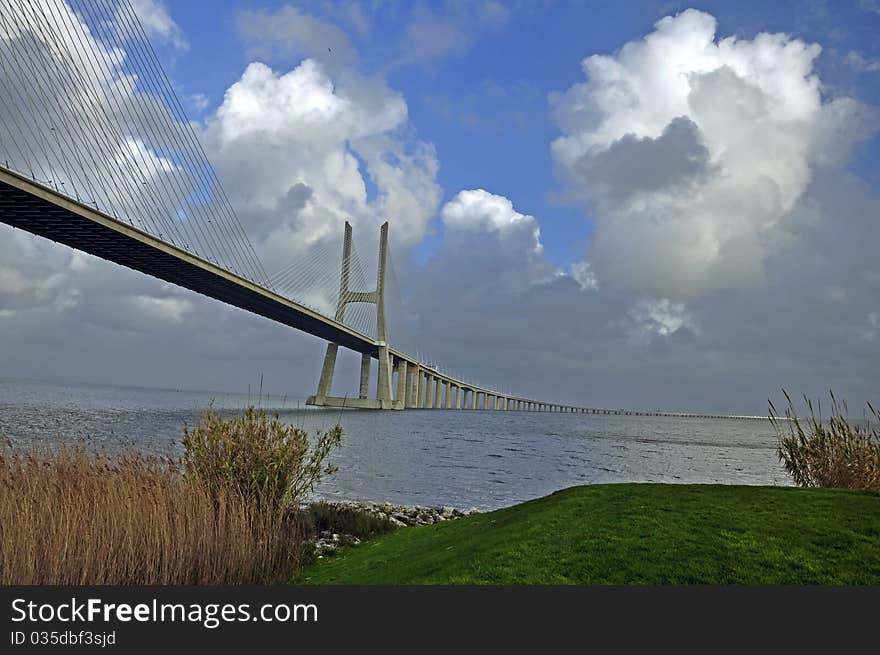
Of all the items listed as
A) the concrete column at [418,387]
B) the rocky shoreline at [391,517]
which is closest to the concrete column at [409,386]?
the concrete column at [418,387]

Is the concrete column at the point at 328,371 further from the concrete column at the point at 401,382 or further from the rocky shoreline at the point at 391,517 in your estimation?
the rocky shoreline at the point at 391,517

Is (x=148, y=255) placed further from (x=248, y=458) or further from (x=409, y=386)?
(x=409, y=386)

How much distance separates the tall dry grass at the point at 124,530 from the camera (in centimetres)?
722

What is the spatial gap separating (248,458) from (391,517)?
17.0 feet

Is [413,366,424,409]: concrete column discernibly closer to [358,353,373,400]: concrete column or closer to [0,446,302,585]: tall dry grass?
[358,353,373,400]: concrete column

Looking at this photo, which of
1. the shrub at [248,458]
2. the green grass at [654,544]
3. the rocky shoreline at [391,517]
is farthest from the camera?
the rocky shoreline at [391,517]

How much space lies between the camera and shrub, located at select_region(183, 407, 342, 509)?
10.1 metres

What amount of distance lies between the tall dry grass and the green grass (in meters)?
1.04

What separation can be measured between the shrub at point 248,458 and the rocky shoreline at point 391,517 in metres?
1.19

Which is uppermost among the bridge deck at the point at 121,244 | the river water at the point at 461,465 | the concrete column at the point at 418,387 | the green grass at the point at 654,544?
the bridge deck at the point at 121,244

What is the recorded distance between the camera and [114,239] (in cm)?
3906

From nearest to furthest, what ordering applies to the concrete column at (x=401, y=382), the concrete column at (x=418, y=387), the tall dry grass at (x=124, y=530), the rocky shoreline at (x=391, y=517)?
the tall dry grass at (x=124, y=530)
the rocky shoreline at (x=391, y=517)
the concrete column at (x=401, y=382)
the concrete column at (x=418, y=387)

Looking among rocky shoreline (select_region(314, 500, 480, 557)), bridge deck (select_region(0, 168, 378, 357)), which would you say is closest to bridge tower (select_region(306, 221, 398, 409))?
bridge deck (select_region(0, 168, 378, 357))

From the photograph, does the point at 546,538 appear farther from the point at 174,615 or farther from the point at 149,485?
the point at 149,485
